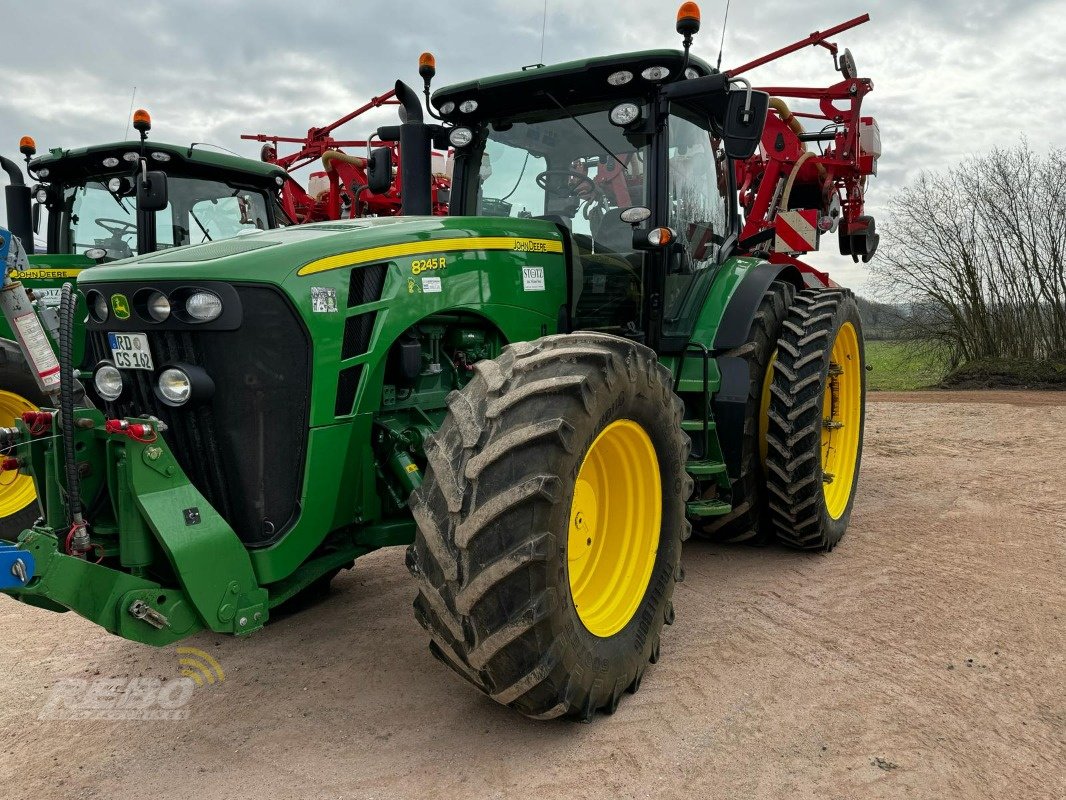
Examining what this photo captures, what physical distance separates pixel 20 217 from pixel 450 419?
6001mm

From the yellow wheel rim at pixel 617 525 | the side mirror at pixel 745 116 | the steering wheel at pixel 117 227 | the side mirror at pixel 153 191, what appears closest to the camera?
the yellow wheel rim at pixel 617 525

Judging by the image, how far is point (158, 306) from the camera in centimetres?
266

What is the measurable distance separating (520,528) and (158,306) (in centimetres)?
137

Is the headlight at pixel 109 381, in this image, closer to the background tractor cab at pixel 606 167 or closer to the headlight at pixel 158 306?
the headlight at pixel 158 306

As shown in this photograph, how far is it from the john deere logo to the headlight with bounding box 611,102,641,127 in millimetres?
2304

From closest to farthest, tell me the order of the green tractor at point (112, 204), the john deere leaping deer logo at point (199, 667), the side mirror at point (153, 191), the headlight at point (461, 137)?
the john deere leaping deer logo at point (199, 667)
the headlight at point (461, 137)
the side mirror at point (153, 191)
the green tractor at point (112, 204)

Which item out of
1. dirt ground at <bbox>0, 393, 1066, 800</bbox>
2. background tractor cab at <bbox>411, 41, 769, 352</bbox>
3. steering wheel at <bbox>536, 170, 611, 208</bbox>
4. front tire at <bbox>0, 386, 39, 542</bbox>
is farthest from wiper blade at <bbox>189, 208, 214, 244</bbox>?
steering wheel at <bbox>536, 170, 611, 208</bbox>

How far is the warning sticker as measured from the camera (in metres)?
2.51

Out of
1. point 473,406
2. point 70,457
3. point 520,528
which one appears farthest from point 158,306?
point 520,528

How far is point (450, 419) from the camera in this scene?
259 cm

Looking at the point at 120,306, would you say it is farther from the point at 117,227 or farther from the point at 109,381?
the point at 117,227

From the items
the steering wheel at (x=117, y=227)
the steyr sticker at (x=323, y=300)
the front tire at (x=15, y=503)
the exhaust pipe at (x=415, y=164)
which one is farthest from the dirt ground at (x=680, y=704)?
the steering wheel at (x=117, y=227)

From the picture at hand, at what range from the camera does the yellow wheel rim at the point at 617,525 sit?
304cm

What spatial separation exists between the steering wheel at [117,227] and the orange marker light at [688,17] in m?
5.08
